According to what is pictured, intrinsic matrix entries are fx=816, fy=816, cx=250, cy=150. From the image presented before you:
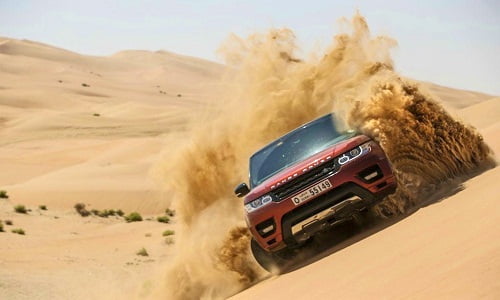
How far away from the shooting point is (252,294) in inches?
336

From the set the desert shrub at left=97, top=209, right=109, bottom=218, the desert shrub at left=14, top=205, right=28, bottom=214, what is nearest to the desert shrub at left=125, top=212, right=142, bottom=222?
the desert shrub at left=97, top=209, right=109, bottom=218

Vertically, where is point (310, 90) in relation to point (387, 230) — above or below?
above

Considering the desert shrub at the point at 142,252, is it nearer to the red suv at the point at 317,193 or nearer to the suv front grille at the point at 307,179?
the red suv at the point at 317,193

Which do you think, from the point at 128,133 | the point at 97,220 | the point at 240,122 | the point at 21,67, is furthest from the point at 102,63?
the point at 240,122

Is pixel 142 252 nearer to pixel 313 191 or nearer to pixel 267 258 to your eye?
pixel 267 258

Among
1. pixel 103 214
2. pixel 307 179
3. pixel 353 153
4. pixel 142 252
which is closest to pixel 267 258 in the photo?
pixel 307 179

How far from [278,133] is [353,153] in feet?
15.2

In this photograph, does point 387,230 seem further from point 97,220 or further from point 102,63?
point 102,63

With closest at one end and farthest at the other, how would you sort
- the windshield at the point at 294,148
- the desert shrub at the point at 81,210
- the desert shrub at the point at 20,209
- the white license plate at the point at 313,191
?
the white license plate at the point at 313,191 → the windshield at the point at 294,148 → the desert shrub at the point at 20,209 → the desert shrub at the point at 81,210

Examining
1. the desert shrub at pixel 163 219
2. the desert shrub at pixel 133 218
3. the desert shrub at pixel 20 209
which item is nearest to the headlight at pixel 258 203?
the desert shrub at pixel 163 219

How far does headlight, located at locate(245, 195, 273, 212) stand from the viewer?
8.88 metres

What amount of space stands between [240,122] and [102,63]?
154574 mm

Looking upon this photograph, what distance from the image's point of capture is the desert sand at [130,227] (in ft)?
18.9

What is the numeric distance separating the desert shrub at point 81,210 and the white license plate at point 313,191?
2655 cm
